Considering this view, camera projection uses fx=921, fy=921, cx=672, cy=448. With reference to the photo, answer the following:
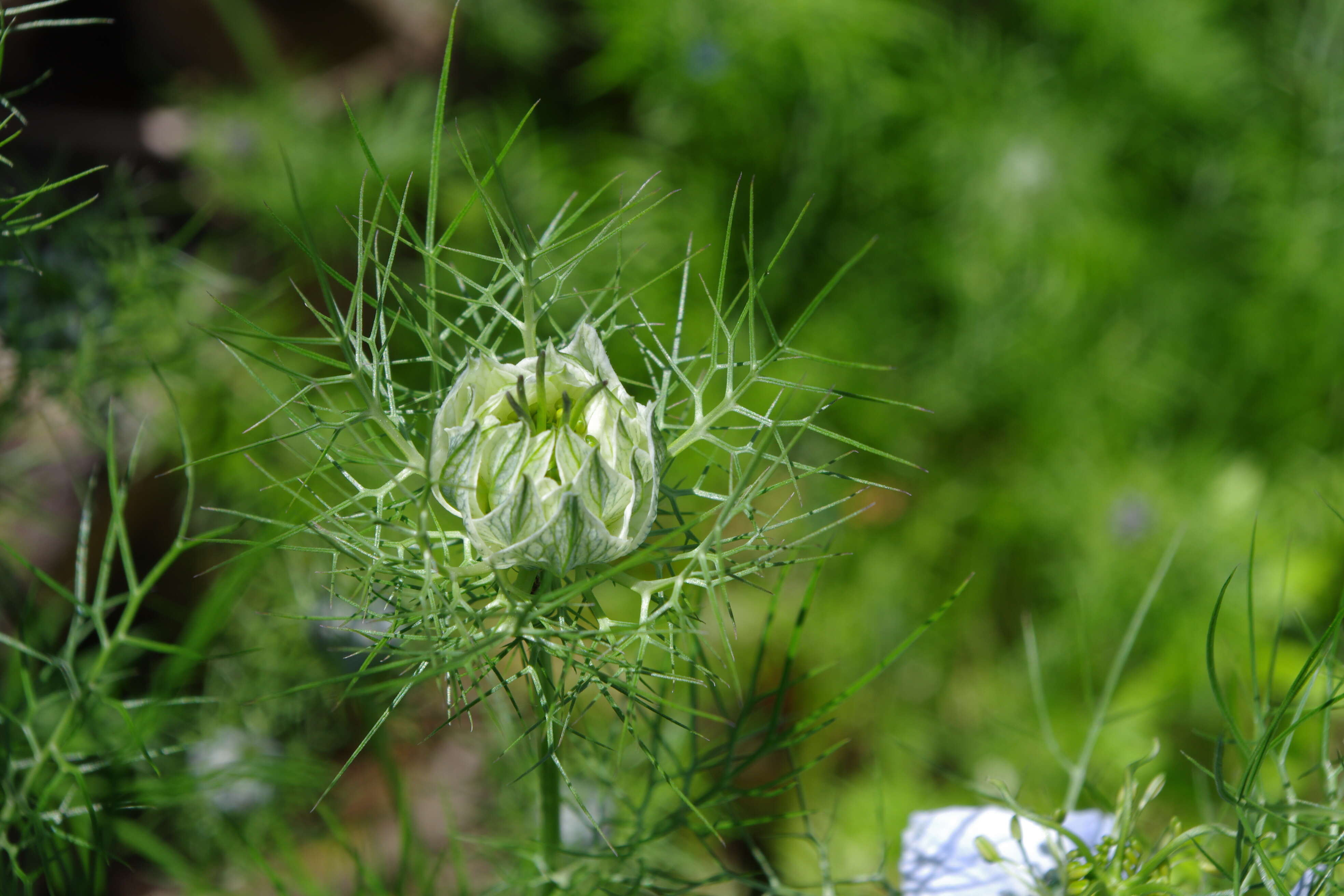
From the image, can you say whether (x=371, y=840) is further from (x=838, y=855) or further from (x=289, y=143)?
(x=289, y=143)

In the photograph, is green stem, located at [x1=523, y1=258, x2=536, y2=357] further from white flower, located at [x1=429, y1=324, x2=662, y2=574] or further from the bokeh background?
the bokeh background

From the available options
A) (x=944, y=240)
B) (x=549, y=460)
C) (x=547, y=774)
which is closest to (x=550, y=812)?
(x=547, y=774)

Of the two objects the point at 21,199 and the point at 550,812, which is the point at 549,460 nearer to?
the point at 550,812

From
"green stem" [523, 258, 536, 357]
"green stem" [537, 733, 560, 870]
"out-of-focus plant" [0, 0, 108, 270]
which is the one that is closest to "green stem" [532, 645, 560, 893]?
"green stem" [537, 733, 560, 870]

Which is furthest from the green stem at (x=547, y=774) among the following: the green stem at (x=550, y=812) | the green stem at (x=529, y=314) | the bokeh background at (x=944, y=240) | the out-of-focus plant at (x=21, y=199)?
the bokeh background at (x=944, y=240)

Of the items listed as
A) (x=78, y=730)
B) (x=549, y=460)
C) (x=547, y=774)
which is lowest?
(x=78, y=730)

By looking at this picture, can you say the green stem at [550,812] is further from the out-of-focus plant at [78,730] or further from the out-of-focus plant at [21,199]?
the out-of-focus plant at [21,199]
